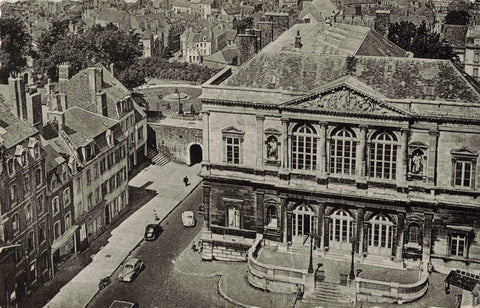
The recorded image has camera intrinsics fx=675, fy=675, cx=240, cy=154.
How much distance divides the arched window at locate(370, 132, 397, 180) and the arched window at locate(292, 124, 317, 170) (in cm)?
476

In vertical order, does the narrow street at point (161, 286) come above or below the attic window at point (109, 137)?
below

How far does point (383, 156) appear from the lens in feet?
177

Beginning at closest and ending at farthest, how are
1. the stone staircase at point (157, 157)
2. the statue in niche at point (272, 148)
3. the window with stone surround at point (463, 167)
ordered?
the window with stone surround at point (463, 167) < the statue in niche at point (272, 148) < the stone staircase at point (157, 157)

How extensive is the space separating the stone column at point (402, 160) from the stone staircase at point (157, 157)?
136 ft

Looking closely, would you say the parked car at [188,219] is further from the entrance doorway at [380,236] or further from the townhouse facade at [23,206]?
the entrance doorway at [380,236]

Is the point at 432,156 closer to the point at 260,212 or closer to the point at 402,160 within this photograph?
the point at 402,160

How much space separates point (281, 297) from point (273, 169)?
10.7m

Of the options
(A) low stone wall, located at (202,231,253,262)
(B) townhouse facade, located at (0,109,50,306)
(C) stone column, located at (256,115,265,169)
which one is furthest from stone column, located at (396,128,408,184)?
(B) townhouse facade, located at (0,109,50,306)

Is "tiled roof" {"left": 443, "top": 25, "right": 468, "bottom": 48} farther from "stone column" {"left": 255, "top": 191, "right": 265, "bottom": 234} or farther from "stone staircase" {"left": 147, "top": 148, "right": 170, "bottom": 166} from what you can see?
"stone column" {"left": 255, "top": 191, "right": 265, "bottom": 234}

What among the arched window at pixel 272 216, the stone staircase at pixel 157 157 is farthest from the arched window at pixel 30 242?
the stone staircase at pixel 157 157

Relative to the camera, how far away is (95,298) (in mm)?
54750

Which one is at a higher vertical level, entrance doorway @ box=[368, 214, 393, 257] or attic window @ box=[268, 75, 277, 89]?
attic window @ box=[268, 75, 277, 89]

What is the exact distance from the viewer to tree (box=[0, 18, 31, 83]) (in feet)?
364

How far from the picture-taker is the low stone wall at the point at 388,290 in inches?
2021
